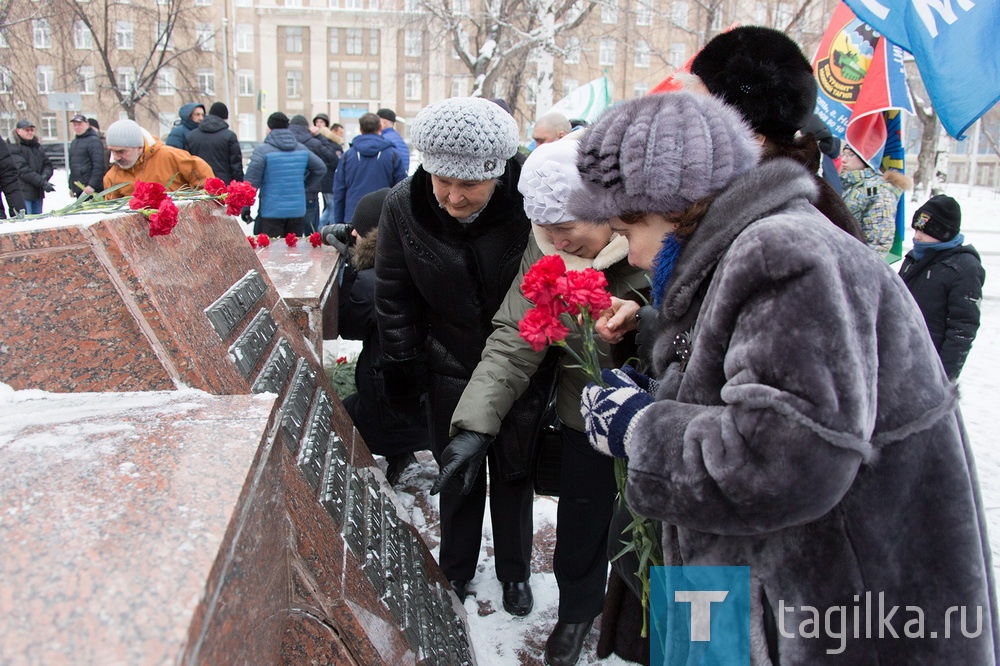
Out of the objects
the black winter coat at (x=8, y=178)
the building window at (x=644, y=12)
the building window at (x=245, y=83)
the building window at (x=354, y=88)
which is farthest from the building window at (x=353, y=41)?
the black winter coat at (x=8, y=178)

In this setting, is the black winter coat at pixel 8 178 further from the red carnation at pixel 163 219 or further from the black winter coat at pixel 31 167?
the red carnation at pixel 163 219

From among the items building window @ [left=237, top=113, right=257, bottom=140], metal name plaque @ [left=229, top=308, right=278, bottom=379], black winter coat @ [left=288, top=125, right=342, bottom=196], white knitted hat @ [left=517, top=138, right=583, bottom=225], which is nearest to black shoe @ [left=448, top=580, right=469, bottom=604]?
metal name plaque @ [left=229, top=308, right=278, bottom=379]

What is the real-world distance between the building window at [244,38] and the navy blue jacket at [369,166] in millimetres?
43452

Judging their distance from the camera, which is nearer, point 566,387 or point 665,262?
point 665,262

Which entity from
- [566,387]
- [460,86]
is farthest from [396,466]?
[460,86]

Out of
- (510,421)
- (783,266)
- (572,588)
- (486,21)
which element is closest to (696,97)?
(783,266)

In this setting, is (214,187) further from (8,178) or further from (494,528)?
Answer: (8,178)

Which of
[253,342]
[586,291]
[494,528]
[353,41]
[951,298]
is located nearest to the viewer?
[586,291]

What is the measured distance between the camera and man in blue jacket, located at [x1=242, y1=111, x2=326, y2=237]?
327 inches

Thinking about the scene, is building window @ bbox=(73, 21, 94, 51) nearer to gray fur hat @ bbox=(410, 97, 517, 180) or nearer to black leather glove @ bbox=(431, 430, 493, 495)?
gray fur hat @ bbox=(410, 97, 517, 180)

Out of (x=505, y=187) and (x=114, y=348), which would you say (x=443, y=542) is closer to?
(x=505, y=187)

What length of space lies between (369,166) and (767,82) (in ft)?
22.5

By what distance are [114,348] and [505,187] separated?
1.38m

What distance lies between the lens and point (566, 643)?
2549 millimetres
